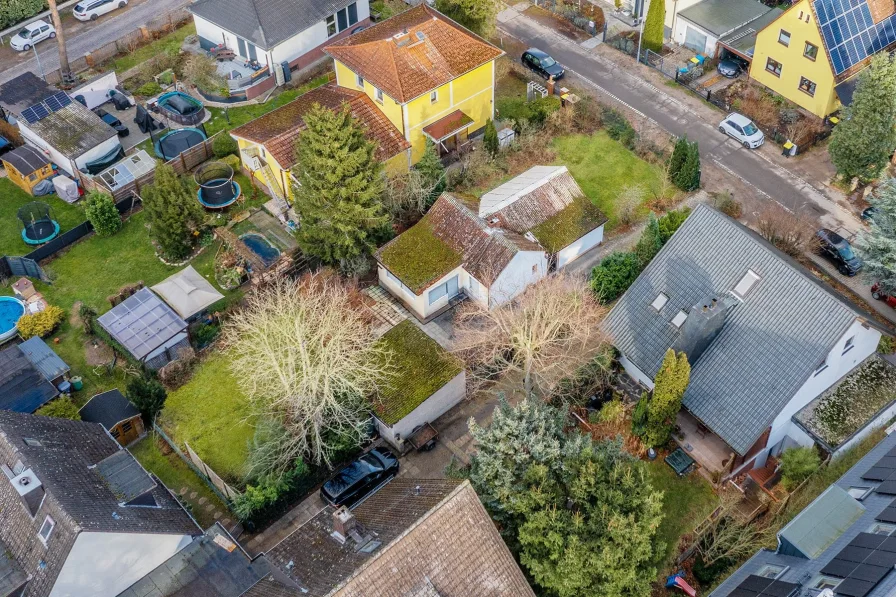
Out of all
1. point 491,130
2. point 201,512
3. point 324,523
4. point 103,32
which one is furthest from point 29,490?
point 103,32

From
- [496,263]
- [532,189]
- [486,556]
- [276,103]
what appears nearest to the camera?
[486,556]

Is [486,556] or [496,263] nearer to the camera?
[486,556]

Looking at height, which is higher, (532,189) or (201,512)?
(532,189)

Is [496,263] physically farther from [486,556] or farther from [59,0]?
[59,0]

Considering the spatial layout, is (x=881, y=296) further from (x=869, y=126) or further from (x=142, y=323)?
(x=142, y=323)

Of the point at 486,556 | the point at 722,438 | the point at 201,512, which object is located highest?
the point at 486,556

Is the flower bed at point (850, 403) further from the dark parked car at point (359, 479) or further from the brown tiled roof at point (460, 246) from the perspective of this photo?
the dark parked car at point (359, 479)

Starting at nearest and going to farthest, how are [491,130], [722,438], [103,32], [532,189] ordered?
[722,438]
[532,189]
[491,130]
[103,32]

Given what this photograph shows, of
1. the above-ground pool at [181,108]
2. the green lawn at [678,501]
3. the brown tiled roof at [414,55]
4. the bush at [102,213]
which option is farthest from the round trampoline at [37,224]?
the green lawn at [678,501]
